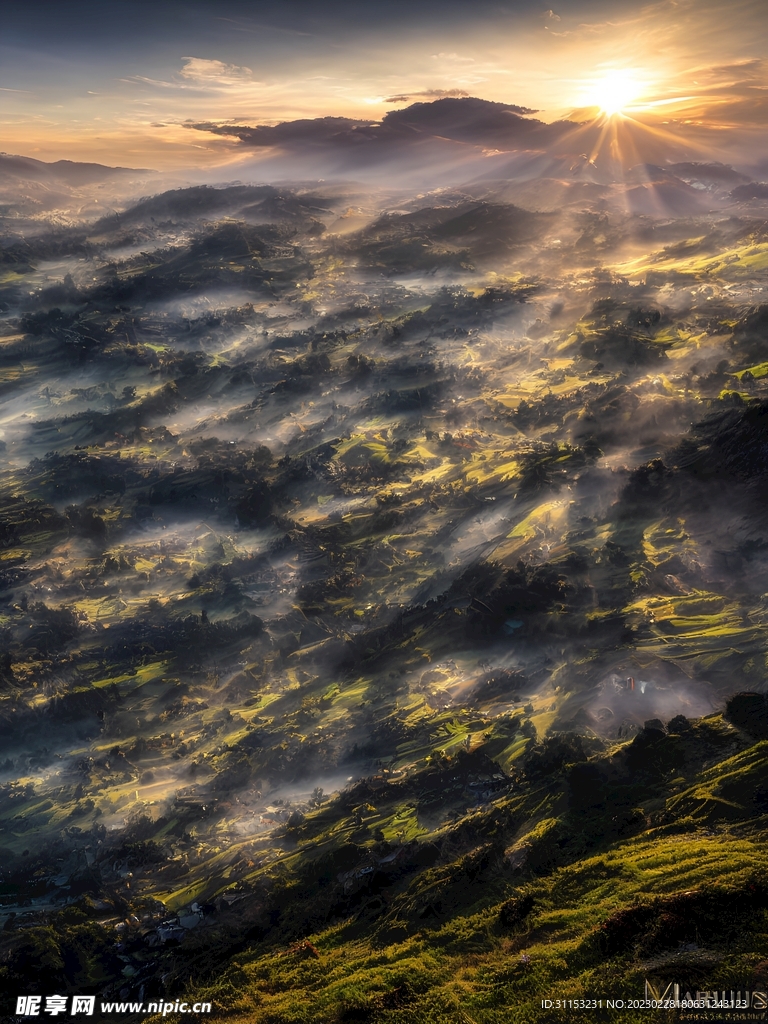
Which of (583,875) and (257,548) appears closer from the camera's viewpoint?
(583,875)

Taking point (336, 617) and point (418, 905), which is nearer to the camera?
point (418, 905)

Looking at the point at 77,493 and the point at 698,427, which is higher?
the point at 698,427

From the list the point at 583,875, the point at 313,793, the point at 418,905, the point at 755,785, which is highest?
the point at 755,785

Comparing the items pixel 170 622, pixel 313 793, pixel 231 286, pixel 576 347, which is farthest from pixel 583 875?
pixel 231 286

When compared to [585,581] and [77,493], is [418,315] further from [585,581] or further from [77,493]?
[585,581]

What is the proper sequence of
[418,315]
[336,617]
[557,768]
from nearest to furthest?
[557,768] < [336,617] < [418,315]

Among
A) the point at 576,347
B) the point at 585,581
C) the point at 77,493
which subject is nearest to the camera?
the point at 585,581

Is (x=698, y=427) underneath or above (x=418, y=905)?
above

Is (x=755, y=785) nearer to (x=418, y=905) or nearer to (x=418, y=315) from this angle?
(x=418, y=905)

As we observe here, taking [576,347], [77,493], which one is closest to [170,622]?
[77,493]
